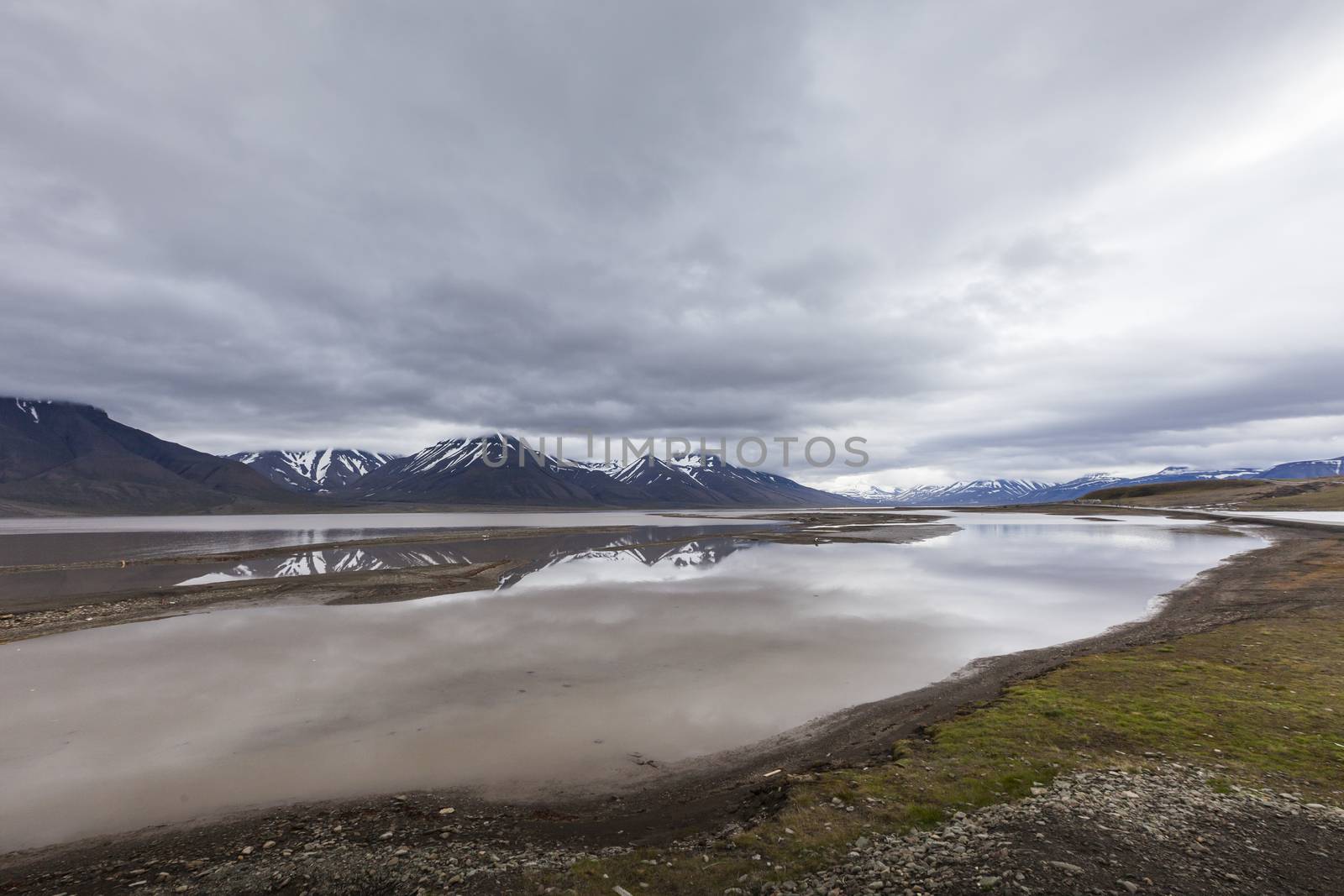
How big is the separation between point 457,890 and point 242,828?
5.99m

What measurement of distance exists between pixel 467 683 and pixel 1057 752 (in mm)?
18149

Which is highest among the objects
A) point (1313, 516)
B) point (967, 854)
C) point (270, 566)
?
point (967, 854)

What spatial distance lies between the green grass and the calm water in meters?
4.03

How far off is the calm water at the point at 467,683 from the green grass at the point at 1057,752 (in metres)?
4.03

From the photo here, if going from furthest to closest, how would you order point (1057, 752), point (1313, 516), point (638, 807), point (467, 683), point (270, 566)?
1. point (1313, 516)
2. point (270, 566)
3. point (467, 683)
4. point (1057, 752)
5. point (638, 807)

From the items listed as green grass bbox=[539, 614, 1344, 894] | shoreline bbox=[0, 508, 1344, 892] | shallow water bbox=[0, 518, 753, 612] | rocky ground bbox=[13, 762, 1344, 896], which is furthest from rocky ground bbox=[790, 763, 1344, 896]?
shallow water bbox=[0, 518, 753, 612]

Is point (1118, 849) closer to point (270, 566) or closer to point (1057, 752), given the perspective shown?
point (1057, 752)

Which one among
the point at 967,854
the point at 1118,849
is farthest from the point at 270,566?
the point at 1118,849

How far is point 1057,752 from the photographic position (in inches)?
510

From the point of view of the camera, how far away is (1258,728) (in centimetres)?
1363

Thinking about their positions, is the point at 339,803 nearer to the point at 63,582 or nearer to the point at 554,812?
the point at 554,812

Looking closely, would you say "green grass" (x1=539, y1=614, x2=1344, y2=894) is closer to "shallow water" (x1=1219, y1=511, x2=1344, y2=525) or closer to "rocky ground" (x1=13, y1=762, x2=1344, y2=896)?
"rocky ground" (x1=13, y1=762, x2=1344, y2=896)

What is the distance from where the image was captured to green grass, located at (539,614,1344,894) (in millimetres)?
9641

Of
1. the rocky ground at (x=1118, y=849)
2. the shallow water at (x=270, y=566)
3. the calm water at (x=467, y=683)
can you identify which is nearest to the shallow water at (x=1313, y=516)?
the calm water at (x=467, y=683)
